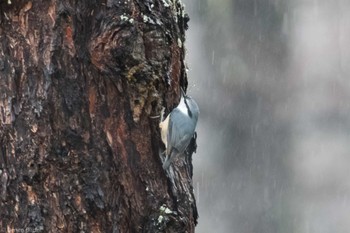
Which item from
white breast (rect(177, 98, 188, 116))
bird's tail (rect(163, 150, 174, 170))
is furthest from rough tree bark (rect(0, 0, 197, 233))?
white breast (rect(177, 98, 188, 116))

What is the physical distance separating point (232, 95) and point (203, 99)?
0.79ft

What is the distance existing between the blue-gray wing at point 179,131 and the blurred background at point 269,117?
13.8 feet

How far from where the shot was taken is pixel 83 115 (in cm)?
259

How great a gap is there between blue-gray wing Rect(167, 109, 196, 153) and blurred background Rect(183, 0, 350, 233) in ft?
13.8

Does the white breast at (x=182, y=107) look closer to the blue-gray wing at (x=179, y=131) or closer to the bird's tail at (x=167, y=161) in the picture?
the blue-gray wing at (x=179, y=131)

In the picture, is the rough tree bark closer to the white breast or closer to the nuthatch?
the nuthatch

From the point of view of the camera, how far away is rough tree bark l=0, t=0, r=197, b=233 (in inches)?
100

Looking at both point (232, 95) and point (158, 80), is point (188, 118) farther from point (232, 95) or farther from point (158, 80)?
point (232, 95)

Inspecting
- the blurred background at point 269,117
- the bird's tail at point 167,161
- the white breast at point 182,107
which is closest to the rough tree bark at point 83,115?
the bird's tail at point 167,161

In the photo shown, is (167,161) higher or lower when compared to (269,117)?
lower

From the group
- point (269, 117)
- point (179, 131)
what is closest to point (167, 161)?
point (179, 131)

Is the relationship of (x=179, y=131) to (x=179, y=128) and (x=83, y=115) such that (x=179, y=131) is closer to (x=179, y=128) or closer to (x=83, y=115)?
(x=179, y=128)

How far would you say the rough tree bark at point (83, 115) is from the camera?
254cm

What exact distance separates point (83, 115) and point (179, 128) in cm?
48
